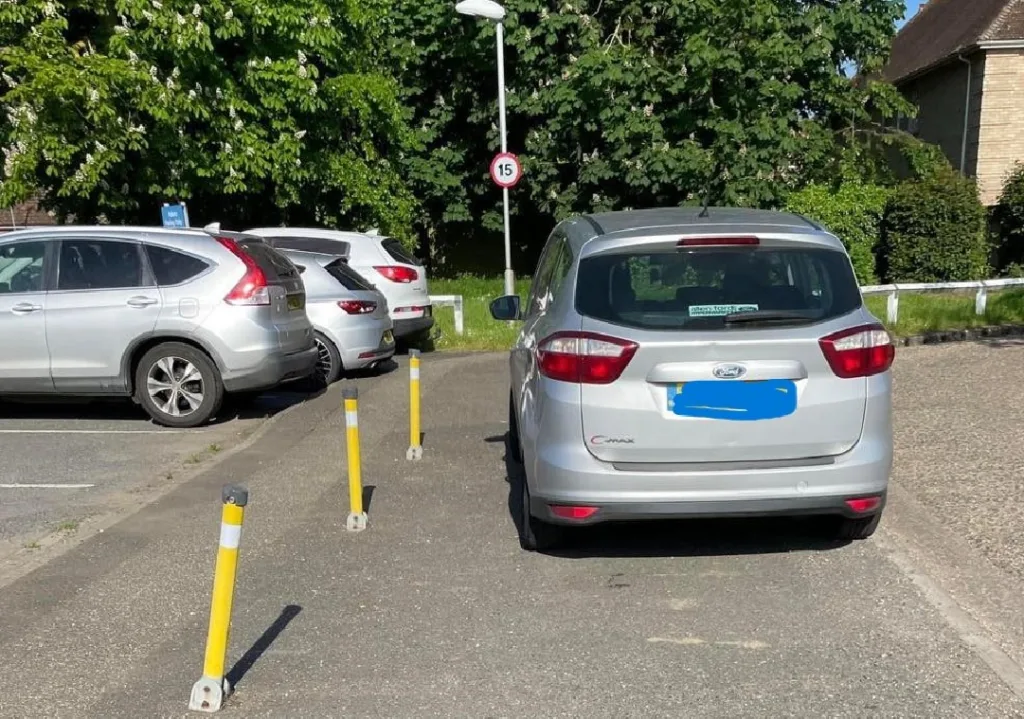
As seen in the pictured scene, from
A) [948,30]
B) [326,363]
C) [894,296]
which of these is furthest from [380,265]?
[948,30]

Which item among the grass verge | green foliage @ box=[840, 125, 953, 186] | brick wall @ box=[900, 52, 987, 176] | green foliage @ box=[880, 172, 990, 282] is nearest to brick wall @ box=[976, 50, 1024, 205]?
brick wall @ box=[900, 52, 987, 176]

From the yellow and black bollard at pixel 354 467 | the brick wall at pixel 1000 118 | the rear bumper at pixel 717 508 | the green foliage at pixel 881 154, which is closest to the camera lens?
the rear bumper at pixel 717 508

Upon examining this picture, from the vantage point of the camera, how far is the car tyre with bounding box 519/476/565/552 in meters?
5.35

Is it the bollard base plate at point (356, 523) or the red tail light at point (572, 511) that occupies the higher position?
the red tail light at point (572, 511)

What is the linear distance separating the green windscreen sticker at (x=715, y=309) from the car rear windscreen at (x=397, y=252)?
28.3 ft

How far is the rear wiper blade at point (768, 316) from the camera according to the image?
15.4ft

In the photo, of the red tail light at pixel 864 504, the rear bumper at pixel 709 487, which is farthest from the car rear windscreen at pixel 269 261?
the red tail light at pixel 864 504

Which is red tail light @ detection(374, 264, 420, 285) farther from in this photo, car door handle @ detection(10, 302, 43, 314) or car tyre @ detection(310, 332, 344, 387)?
car door handle @ detection(10, 302, 43, 314)

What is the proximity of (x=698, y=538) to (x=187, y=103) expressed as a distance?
439 inches

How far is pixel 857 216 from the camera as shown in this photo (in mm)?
19828

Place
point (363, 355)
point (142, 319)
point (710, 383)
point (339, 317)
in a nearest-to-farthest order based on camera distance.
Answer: point (710, 383)
point (142, 319)
point (339, 317)
point (363, 355)

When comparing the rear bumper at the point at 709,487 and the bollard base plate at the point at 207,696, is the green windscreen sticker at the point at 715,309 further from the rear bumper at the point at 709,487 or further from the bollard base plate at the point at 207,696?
the bollard base plate at the point at 207,696

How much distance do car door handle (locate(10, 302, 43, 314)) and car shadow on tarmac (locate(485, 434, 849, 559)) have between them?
17.6ft

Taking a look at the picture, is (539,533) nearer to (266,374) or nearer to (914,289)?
(266,374)
